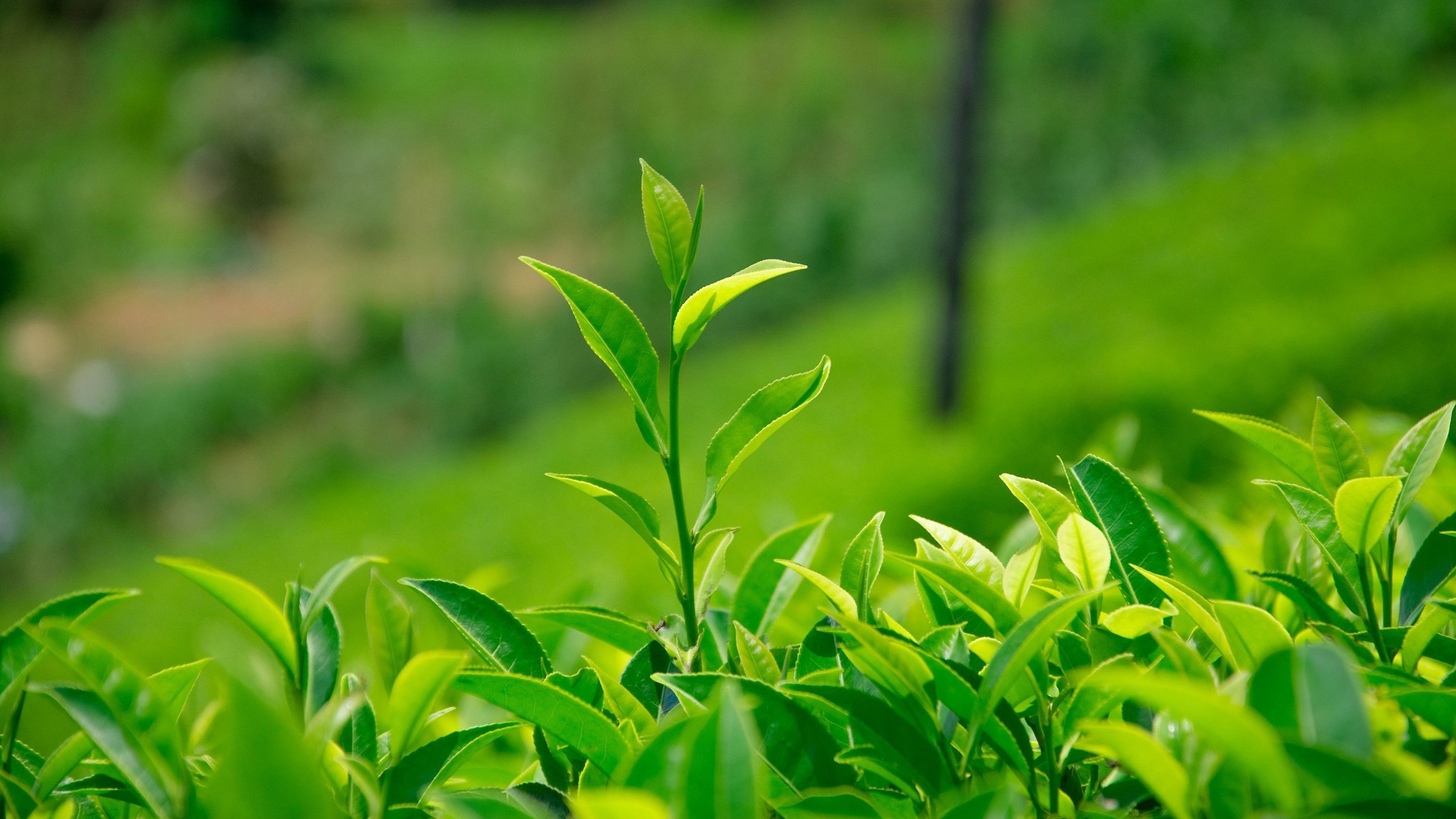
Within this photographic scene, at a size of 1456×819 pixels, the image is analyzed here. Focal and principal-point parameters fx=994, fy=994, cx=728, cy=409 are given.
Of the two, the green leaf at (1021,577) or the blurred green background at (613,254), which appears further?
the blurred green background at (613,254)

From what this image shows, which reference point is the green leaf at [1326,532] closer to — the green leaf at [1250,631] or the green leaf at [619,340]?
the green leaf at [1250,631]

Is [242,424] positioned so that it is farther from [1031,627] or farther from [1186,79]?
[1031,627]

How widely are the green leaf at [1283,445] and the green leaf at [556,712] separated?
11.0 inches

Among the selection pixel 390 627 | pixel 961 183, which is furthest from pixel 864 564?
pixel 961 183

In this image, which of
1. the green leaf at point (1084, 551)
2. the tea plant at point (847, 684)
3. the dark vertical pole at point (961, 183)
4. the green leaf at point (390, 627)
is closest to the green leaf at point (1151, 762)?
the tea plant at point (847, 684)

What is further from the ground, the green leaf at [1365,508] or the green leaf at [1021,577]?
the green leaf at [1365,508]

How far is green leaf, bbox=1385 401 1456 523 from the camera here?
39cm

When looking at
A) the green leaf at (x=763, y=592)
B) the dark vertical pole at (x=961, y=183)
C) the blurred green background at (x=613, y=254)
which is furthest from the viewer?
the blurred green background at (x=613, y=254)

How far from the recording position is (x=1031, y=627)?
327 millimetres

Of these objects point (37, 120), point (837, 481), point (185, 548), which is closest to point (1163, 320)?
point (837, 481)

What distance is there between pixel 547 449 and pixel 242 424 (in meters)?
2.96

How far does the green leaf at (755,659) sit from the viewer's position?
40cm

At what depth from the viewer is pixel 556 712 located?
1.21ft

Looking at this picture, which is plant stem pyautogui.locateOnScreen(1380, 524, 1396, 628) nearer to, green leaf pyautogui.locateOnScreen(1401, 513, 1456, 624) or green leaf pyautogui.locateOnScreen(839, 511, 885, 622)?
green leaf pyautogui.locateOnScreen(1401, 513, 1456, 624)
